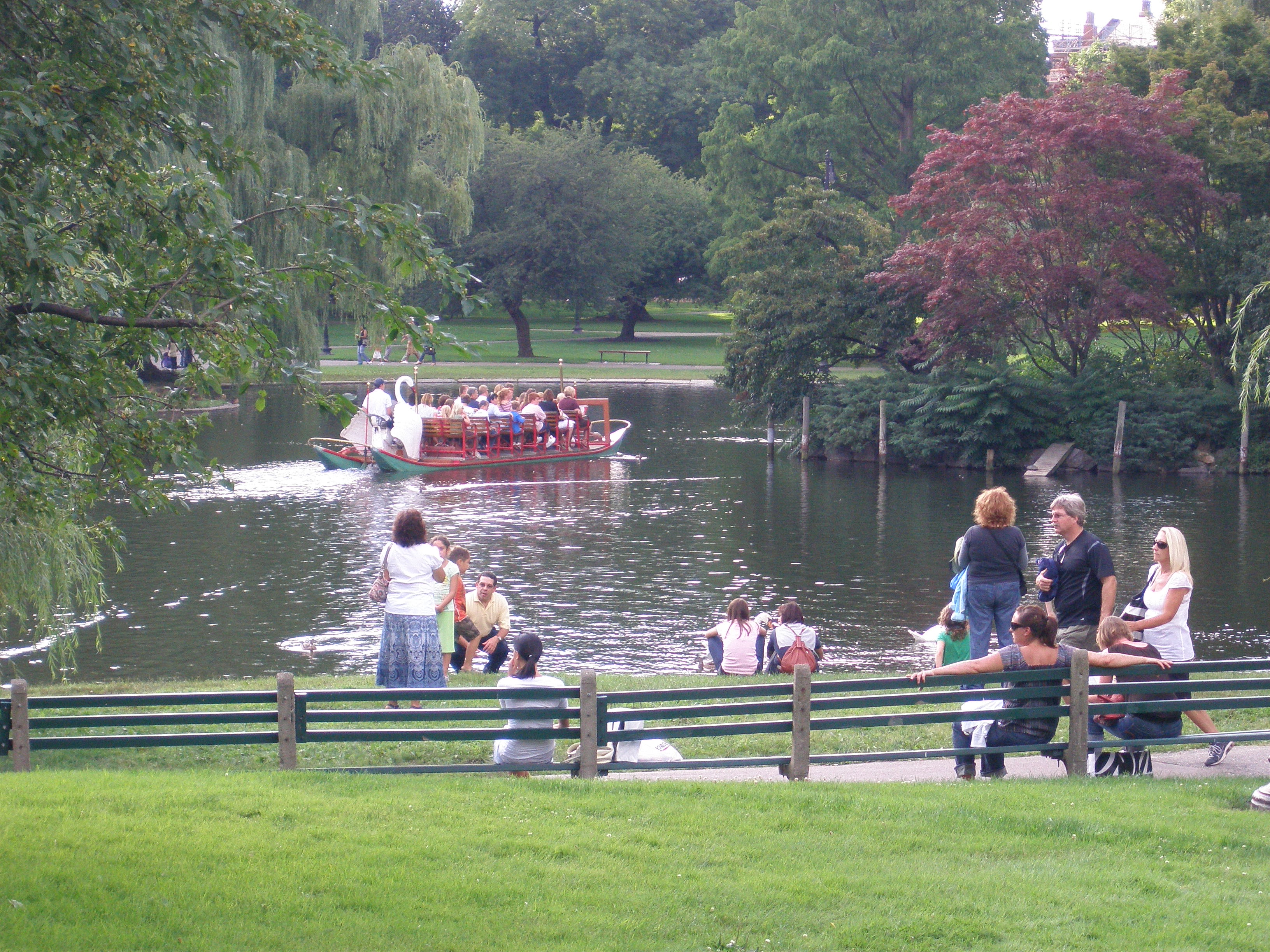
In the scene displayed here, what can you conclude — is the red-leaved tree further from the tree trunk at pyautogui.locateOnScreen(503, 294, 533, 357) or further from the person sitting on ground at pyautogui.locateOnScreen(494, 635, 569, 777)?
the tree trunk at pyautogui.locateOnScreen(503, 294, 533, 357)

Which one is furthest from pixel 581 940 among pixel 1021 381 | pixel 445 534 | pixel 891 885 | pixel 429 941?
pixel 1021 381

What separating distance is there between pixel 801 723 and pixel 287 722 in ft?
9.94

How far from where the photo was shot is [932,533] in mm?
22250

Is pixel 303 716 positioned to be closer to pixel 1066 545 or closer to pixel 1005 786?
pixel 1005 786

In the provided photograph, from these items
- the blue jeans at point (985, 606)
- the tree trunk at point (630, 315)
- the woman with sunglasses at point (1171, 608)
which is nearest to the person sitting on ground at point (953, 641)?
the blue jeans at point (985, 606)

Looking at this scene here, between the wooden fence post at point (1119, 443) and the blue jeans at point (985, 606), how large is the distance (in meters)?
21.5

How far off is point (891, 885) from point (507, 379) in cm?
4853

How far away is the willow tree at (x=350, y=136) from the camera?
96.5ft

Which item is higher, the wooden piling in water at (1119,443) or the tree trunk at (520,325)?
the tree trunk at (520,325)

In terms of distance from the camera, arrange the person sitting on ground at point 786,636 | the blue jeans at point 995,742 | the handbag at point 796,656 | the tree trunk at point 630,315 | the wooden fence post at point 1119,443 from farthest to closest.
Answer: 1. the tree trunk at point 630,315
2. the wooden fence post at point 1119,443
3. the person sitting on ground at point 786,636
4. the handbag at point 796,656
5. the blue jeans at point 995,742

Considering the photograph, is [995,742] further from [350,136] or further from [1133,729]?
[350,136]

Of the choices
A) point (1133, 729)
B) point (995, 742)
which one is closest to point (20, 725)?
point (995, 742)

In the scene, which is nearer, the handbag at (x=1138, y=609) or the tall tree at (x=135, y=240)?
the tall tree at (x=135, y=240)

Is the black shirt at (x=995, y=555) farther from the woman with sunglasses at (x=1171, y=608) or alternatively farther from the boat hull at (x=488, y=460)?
the boat hull at (x=488, y=460)
